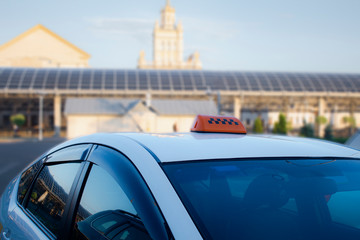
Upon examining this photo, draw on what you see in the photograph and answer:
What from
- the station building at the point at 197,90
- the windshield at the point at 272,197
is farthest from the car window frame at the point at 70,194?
the station building at the point at 197,90

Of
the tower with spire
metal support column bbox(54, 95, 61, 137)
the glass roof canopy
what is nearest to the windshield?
the glass roof canopy

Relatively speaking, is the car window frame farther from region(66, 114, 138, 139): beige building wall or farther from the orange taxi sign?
region(66, 114, 138, 139): beige building wall

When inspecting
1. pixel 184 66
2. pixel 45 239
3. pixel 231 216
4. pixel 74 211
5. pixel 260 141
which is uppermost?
pixel 260 141

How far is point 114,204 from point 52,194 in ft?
2.36

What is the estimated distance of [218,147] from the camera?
7.33ft

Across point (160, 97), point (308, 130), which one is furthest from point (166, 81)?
point (308, 130)

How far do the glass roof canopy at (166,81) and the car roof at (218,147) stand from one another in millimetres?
48156

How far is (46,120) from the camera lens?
5788cm

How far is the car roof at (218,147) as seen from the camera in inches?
82.5

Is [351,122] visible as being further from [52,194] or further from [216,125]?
[52,194]

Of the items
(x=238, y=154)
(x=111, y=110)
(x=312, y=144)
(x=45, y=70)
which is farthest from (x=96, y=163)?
(x=45, y=70)

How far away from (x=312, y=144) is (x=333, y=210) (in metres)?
0.43

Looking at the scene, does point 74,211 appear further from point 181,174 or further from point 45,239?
point 181,174

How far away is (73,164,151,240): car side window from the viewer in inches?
74.3
